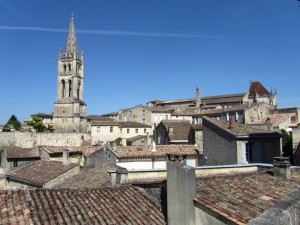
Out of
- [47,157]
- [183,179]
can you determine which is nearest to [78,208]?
[183,179]

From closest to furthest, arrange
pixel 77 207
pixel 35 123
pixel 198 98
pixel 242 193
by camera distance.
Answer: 1. pixel 242 193
2. pixel 77 207
3. pixel 35 123
4. pixel 198 98

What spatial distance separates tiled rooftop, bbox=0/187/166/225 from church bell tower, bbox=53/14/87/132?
59.7m

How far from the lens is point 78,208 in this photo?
884 cm

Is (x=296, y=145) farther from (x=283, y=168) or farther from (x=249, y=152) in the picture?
(x=283, y=168)

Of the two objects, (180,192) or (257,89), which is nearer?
(180,192)

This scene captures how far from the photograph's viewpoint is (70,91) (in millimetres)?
73625

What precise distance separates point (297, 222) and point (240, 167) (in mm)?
10611

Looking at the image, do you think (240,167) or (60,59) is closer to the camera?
(240,167)

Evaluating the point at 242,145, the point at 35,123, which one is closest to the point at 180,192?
the point at 242,145

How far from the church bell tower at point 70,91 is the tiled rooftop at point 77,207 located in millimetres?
59681

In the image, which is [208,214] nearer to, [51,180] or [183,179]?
[183,179]

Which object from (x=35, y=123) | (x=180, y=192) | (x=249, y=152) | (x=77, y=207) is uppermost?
(x=35, y=123)

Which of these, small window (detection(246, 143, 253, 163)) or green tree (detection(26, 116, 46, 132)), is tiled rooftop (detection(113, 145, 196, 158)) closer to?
small window (detection(246, 143, 253, 163))

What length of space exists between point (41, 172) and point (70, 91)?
48.0 m
